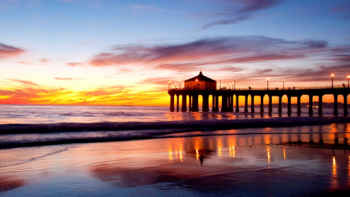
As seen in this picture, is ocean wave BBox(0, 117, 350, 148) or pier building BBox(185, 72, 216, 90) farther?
pier building BBox(185, 72, 216, 90)

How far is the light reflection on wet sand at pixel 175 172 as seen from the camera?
6977 mm

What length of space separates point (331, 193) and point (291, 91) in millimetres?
87550

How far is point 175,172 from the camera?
29.1ft

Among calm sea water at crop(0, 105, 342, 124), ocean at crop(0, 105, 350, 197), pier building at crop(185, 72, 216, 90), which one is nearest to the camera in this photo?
ocean at crop(0, 105, 350, 197)

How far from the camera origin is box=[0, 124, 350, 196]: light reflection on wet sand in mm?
6977

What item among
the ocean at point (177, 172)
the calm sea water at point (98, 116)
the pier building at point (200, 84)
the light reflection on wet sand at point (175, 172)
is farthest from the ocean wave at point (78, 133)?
the pier building at point (200, 84)

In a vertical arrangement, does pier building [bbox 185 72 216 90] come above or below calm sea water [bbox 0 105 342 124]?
above

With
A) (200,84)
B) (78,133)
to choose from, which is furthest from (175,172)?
(200,84)

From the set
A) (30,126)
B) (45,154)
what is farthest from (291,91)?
(45,154)

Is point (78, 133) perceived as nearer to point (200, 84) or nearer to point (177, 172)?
point (177, 172)

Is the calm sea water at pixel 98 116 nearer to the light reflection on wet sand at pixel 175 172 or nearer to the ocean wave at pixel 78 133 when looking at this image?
the ocean wave at pixel 78 133

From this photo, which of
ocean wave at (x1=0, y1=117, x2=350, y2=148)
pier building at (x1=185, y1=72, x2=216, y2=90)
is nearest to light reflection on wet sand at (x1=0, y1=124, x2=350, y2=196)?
ocean wave at (x1=0, y1=117, x2=350, y2=148)

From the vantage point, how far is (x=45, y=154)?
41.0ft

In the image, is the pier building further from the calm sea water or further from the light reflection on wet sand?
the light reflection on wet sand
